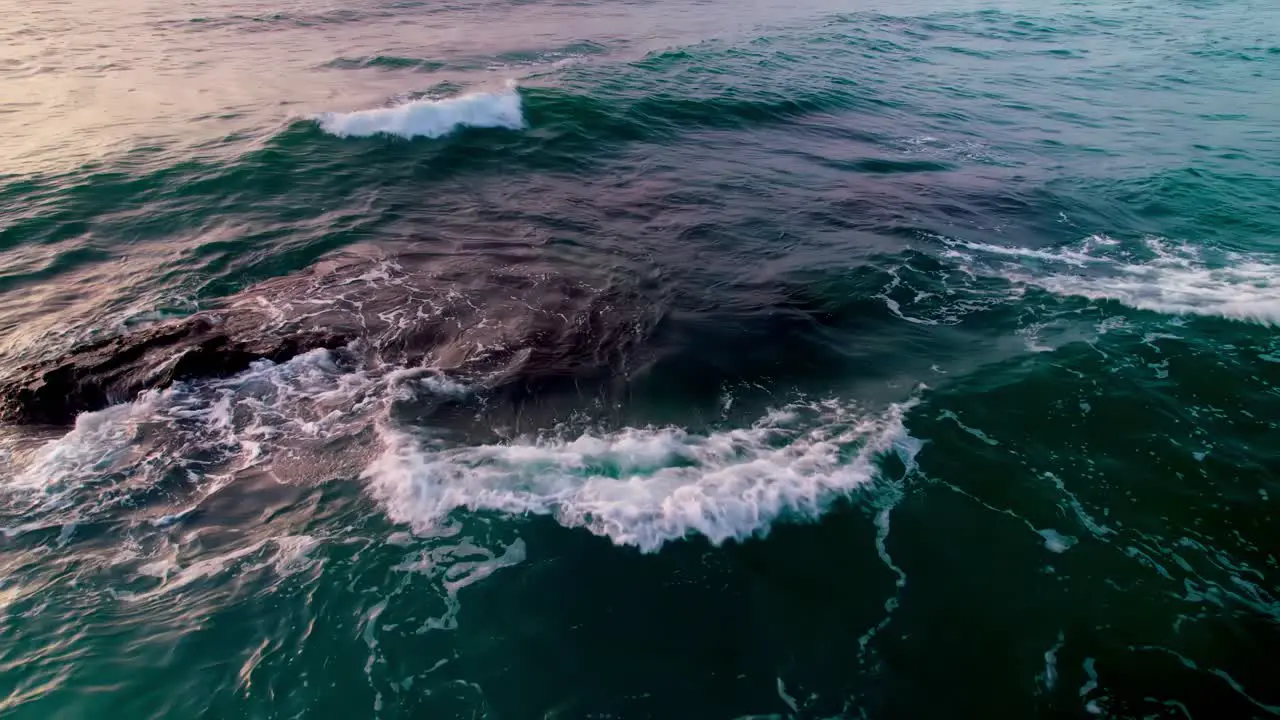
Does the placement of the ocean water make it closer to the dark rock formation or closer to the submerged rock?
the submerged rock

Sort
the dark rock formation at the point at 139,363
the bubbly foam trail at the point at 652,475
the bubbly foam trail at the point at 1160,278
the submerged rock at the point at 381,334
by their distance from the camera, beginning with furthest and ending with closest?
1. the bubbly foam trail at the point at 1160,278
2. the submerged rock at the point at 381,334
3. the dark rock formation at the point at 139,363
4. the bubbly foam trail at the point at 652,475

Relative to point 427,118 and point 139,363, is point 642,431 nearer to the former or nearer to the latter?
point 139,363

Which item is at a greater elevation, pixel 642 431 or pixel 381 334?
pixel 381 334

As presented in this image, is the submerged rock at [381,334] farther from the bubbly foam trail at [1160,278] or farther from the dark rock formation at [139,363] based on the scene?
the bubbly foam trail at [1160,278]

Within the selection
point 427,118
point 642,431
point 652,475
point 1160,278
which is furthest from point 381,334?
point 1160,278

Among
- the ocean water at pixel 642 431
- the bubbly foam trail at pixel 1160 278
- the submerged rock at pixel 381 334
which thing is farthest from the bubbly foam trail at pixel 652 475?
the bubbly foam trail at pixel 1160 278

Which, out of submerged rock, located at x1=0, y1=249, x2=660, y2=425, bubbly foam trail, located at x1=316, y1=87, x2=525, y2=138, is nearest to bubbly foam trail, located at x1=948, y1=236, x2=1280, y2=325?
submerged rock, located at x1=0, y1=249, x2=660, y2=425
